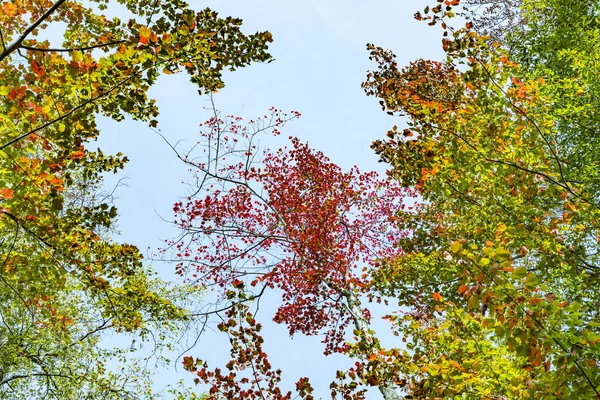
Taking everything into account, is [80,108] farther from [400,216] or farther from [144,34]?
[400,216]

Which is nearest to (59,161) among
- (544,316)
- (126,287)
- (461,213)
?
(126,287)

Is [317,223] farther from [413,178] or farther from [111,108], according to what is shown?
[111,108]

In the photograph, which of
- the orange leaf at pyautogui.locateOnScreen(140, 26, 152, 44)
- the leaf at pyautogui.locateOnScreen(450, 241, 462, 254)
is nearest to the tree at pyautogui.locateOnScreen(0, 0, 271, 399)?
the orange leaf at pyautogui.locateOnScreen(140, 26, 152, 44)

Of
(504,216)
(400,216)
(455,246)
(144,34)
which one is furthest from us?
(400,216)

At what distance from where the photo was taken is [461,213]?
7.47 m

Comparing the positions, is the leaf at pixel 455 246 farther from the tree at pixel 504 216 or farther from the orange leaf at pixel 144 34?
the orange leaf at pixel 144 34

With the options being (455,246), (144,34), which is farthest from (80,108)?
(455,246)

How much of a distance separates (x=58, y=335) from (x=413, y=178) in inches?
320

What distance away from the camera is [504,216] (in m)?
6.38

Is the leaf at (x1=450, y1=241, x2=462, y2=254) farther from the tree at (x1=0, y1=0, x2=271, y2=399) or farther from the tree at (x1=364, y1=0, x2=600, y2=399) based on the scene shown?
the tree at (x1=0, y1=0, x2=271, y2=399)

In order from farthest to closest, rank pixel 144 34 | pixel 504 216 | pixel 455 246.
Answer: pixel 504 216 → pixel 144 34 → pixel 455 246

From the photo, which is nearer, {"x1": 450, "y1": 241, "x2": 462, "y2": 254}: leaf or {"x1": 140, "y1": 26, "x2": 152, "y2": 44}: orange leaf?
{"x1": 450, "y1": 241, "x2": 462, "y2": 254}: leaf

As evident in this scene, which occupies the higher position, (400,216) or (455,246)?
(400,216)

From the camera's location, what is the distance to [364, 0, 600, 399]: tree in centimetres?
306
